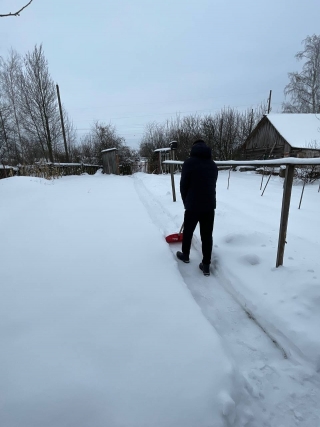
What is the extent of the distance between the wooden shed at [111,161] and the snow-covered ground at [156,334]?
11459 mm

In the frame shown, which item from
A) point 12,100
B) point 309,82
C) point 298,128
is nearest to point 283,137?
point 298,128

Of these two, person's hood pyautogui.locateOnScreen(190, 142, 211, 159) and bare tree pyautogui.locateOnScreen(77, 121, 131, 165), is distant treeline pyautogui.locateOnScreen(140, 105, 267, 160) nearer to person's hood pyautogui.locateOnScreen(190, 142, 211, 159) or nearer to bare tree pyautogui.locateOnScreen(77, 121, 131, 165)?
bare tree pyautogui.locateOnScreen(77, 121, 131, 165)

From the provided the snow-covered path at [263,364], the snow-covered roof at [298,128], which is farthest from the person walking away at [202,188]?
the snow-covered roof at [298,128]

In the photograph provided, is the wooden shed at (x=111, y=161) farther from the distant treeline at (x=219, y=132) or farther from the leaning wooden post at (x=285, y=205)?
the leaning wooden post at (x=285, y=205)

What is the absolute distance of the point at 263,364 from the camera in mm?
1535

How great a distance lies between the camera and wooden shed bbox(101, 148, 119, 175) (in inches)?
556

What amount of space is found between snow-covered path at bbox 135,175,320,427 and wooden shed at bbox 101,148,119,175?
1281 cm

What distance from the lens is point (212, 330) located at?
1.67 meters

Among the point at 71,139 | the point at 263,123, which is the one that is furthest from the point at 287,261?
the point at 71,139

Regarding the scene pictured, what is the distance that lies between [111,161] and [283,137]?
12237mm

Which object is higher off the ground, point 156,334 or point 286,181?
point 286,181

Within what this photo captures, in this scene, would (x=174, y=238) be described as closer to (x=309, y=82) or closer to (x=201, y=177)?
(x=201, y=177)

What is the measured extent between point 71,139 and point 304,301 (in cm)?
2151

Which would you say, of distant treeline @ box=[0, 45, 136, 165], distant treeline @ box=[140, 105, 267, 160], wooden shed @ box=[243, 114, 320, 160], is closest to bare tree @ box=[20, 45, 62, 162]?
distant treeline @ box=[0, 45, 136, 165]
